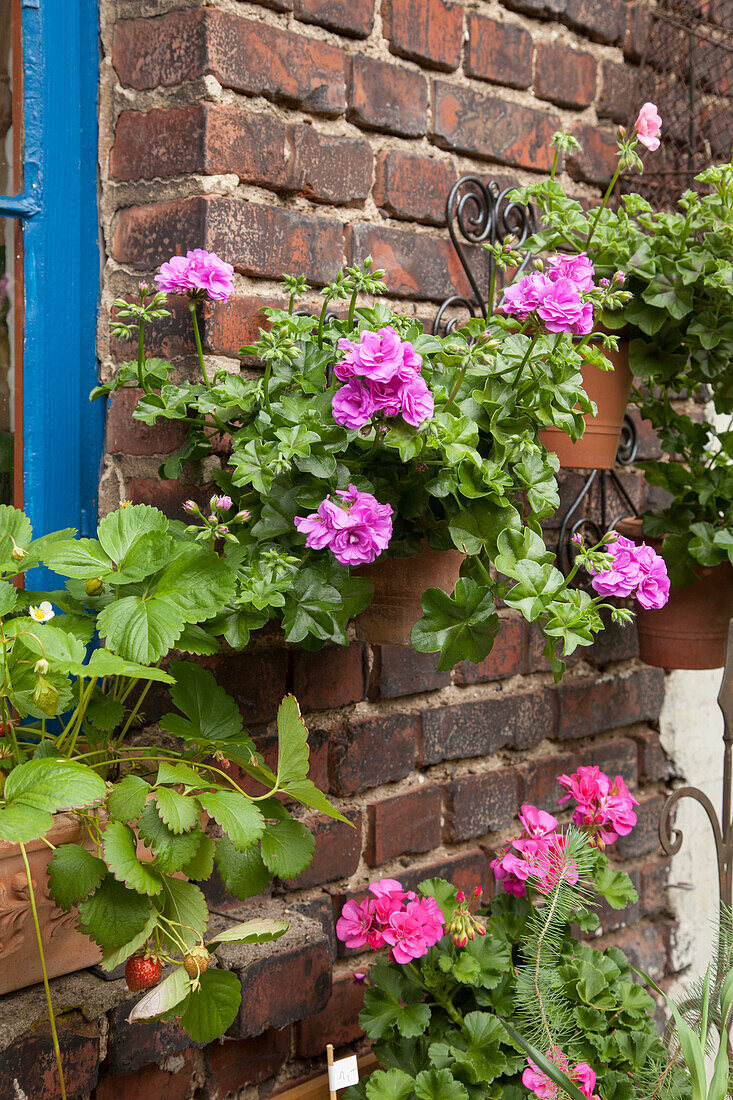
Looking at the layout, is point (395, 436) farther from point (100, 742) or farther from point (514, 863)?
point (514, 863)

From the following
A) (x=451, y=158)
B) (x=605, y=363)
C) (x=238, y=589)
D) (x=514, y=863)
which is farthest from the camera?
(x=451, y=158)

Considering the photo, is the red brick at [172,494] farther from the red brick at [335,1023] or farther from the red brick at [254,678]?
the red brick at [335,1023]

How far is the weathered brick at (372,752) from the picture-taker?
120cm

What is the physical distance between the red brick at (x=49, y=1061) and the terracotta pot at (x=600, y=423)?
81cm

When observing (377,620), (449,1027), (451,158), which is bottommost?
(449,1027)

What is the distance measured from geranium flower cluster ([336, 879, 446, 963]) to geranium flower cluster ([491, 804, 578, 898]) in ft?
0.35

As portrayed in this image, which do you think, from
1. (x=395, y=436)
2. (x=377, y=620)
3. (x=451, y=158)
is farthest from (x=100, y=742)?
(x=451, y=158)

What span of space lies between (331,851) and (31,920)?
434 millimetres

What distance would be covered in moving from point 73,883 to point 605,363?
70cm

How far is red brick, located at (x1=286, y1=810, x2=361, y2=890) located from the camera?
1.17 m

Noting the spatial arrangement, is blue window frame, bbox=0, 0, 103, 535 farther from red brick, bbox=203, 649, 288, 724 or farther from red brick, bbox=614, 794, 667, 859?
red brick, bbox=614, 794, 667, 859

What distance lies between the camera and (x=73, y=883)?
2.49ft

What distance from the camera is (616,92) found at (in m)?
1.51

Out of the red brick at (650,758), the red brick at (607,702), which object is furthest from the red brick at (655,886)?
the red brick at (607,702)
